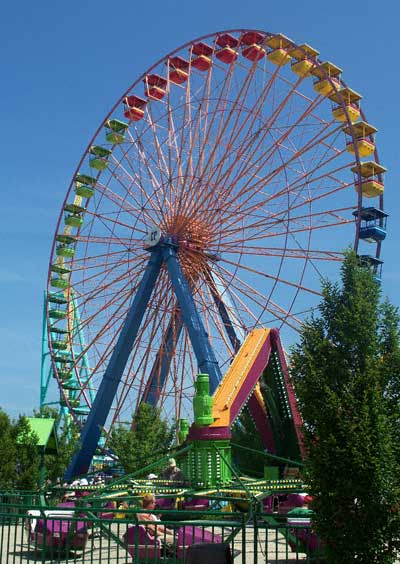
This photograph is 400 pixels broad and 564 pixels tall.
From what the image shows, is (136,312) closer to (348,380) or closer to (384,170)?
(384,170)

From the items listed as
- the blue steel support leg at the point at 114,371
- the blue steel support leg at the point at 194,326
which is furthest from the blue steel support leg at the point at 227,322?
the blue steel support leg at the point at 114,371

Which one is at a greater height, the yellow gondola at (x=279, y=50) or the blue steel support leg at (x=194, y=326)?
the yellow gondola at (x=279, y=50)

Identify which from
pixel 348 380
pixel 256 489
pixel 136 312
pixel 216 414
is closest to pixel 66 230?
pixel 136 312

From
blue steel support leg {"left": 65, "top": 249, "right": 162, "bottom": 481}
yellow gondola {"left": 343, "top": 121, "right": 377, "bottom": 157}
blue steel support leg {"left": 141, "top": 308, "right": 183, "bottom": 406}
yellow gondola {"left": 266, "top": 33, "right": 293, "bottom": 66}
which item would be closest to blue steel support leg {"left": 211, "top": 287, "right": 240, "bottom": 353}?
blue steel support leg {"left": 141, "top": 308, "right": 183, "bottom": 406}

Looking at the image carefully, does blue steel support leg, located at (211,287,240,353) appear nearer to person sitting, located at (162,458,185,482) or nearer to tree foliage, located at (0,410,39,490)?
person sitting, located at (162,458,185,482)

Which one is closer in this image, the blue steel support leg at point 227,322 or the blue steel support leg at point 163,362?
the blue steel support leg at point 227,322

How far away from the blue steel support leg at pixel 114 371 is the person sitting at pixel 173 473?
4046 millimetres

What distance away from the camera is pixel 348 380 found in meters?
7.56

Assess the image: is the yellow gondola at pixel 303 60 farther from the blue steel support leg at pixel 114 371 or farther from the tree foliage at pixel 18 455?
the tree foliage at pixel 18 455

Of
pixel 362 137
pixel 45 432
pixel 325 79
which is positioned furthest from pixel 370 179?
pixel 45 432

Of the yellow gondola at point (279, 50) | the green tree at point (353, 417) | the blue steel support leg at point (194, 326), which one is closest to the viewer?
the green tree at point (353, 417)

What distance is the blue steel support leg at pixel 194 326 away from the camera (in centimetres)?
2523

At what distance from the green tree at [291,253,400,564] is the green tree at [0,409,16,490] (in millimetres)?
16107

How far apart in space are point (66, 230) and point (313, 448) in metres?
28.6
